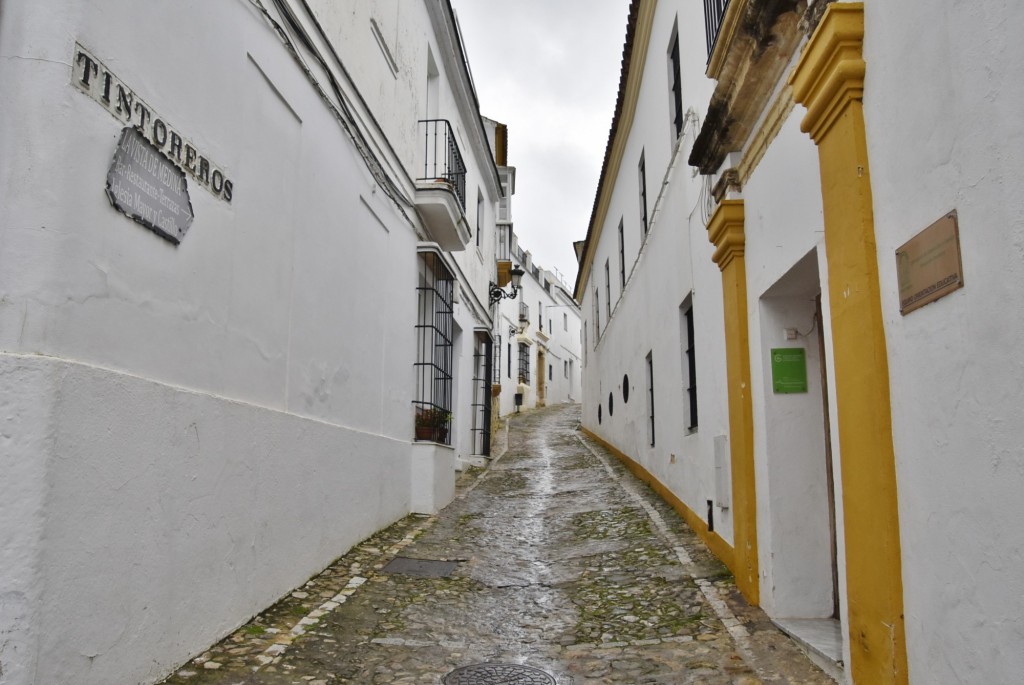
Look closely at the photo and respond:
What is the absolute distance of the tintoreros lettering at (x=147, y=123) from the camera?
126 inches

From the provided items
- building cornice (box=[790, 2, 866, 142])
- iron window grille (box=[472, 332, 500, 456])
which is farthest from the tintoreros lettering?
iron window grille (box=[472, 332, 500, 456])

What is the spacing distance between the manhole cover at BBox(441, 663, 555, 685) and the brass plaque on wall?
2626 millimetres

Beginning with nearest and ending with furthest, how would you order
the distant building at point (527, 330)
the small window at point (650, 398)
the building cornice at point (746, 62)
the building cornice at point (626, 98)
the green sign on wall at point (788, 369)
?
the building cornice at point (746, 62) < the green sign on wall at point (788, 369) < the building cornice at point (626, 98) < the small window at point (650, 398) < the distant building at point (527, 330)

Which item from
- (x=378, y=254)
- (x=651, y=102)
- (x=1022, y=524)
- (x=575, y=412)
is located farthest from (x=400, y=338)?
(x=575, y=412)

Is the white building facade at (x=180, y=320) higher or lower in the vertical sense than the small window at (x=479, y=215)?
lower

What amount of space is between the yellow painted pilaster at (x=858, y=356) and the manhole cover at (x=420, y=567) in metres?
3.54

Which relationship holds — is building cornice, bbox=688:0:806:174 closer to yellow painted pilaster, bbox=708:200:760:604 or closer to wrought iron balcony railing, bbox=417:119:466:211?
yellow painted pilaster, bbox=708:200:760:604

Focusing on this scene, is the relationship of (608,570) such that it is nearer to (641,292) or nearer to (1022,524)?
(1022,524)

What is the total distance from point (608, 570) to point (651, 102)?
609 centimetres

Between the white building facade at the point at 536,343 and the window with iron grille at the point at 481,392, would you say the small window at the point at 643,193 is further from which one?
the white building facade at the point at 536,343

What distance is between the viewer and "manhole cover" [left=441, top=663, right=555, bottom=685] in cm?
412

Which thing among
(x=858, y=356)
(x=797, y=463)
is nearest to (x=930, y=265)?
(x=858, y=356)

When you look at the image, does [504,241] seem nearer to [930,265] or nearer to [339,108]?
[339,108]

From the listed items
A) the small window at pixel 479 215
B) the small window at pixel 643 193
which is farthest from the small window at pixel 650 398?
the small window at pixel 479 215
